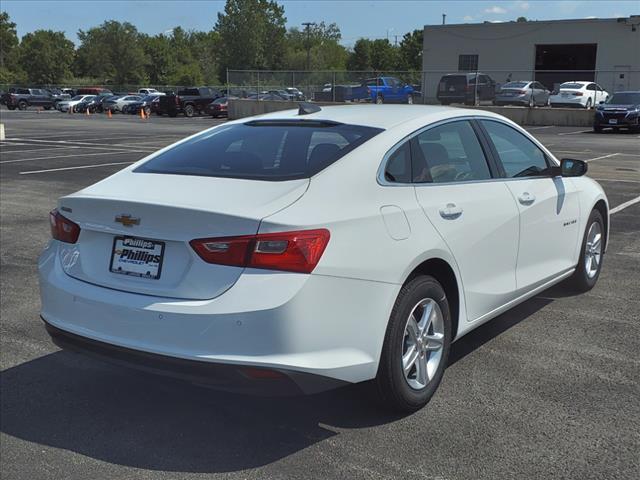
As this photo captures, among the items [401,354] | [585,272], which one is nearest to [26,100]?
[585,272]

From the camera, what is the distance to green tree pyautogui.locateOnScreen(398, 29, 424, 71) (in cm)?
10025

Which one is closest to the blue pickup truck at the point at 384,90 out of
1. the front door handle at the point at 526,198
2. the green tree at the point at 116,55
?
the front door handle at the point at 526,198

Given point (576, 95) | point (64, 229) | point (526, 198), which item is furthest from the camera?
point (576, 95)

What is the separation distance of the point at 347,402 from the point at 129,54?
4543 inches

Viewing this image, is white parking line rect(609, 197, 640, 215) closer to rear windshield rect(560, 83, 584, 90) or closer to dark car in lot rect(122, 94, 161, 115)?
rear windshield rect(560, 83, 584, 90)

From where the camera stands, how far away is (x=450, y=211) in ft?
12.9

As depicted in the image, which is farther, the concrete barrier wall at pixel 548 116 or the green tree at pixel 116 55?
the green tree at pixel 116 55

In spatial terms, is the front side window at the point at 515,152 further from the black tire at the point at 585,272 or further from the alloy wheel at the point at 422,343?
the alloy wheel at the point at 422,343

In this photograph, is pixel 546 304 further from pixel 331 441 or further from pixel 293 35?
pixel 293 35

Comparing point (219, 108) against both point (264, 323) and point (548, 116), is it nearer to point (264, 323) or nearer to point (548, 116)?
point (548, 116)

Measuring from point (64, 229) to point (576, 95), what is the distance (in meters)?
32.7

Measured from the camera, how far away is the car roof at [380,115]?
4.10 metres

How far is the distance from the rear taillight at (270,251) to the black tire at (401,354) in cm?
63

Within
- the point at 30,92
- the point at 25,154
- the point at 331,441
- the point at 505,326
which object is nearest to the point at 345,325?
the point at 331,441
